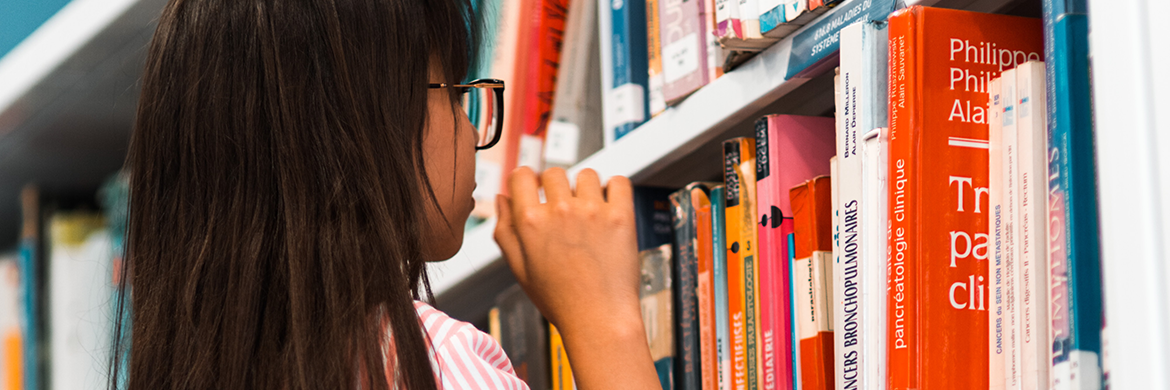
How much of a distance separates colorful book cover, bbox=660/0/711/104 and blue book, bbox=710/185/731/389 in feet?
0.31

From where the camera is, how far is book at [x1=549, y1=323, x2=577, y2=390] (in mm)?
924

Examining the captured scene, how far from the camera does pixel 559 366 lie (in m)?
0.94

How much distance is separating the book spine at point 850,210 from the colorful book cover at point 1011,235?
0.08m

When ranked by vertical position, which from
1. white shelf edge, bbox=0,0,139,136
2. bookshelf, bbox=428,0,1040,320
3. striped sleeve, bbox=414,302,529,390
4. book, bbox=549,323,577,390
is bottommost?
book, bbox=549,323,577,390


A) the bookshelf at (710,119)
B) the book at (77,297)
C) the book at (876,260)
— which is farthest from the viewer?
the book at (77,297)

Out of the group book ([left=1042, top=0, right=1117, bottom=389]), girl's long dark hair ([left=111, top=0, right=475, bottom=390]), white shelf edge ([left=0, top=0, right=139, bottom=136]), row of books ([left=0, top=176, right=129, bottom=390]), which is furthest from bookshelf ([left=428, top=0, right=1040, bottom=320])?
row of books ([left=0, top=176, right=129, bottom=390])

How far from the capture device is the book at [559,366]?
36.4 inches

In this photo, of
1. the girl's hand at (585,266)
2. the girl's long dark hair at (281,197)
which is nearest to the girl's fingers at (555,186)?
the girl's hand at (585,266)

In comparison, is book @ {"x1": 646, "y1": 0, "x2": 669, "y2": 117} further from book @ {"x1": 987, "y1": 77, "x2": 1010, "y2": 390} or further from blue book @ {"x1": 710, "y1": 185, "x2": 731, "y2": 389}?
book @ {"x1": 987, "y1": 77, "x2": 1010, "y2": 390}

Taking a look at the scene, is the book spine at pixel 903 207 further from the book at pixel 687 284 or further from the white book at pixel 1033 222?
the book at pixel 687 284

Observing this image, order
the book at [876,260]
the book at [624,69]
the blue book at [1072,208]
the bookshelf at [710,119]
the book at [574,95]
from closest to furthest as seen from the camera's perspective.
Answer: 1. the blue book at [1072,208]
2. the book at [876,260]
3. the bookshelf at [710,119]
4. the book at [624,69]
5. the book at [574,95]

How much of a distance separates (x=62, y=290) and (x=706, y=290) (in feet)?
3.47

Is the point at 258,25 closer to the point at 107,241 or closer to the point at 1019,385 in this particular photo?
the point at 1019,385

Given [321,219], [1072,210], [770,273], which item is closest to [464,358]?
[321,219]
